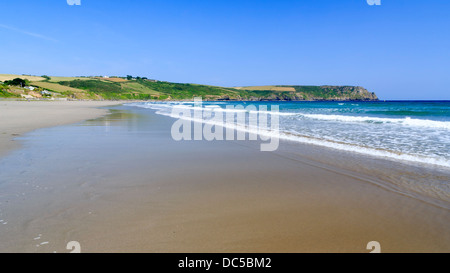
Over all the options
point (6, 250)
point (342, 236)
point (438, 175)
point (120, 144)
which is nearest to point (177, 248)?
point (6, 250)

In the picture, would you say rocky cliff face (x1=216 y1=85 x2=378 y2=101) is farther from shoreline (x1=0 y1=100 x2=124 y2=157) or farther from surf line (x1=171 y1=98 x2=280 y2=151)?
surf line (x1=171 y1=98 x2=280 y2=151)

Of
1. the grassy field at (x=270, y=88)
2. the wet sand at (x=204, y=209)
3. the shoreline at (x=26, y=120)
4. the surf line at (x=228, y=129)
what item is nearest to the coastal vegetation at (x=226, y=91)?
the grassy field at (x=270, y=88)

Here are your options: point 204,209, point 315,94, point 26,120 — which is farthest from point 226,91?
point 204,209

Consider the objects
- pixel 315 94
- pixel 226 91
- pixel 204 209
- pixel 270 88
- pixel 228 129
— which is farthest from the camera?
pixel 270 88

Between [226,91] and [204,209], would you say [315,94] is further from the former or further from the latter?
[204,209]

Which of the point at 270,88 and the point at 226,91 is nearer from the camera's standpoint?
the point at 226,91

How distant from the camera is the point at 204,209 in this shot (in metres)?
3.55

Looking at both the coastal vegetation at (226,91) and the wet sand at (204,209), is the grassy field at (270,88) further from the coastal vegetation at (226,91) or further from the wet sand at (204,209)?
the wet sand at (204,209)

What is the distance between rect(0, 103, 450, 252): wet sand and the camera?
268cm

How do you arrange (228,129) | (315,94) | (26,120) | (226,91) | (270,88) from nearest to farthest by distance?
1. (228,129)
2. (26,120)
3. (226,91)
4. (315,94)
5. (270,88)

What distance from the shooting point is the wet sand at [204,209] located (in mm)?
2676

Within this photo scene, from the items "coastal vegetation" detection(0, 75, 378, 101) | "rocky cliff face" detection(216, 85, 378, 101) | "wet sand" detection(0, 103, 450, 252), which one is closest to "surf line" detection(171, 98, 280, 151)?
"wet sand" detection(0, 103, 450, 252)

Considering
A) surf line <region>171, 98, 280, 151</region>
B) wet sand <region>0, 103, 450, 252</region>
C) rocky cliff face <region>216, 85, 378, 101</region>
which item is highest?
rocky cliff face <region>216, 85, 378, 101</region>
